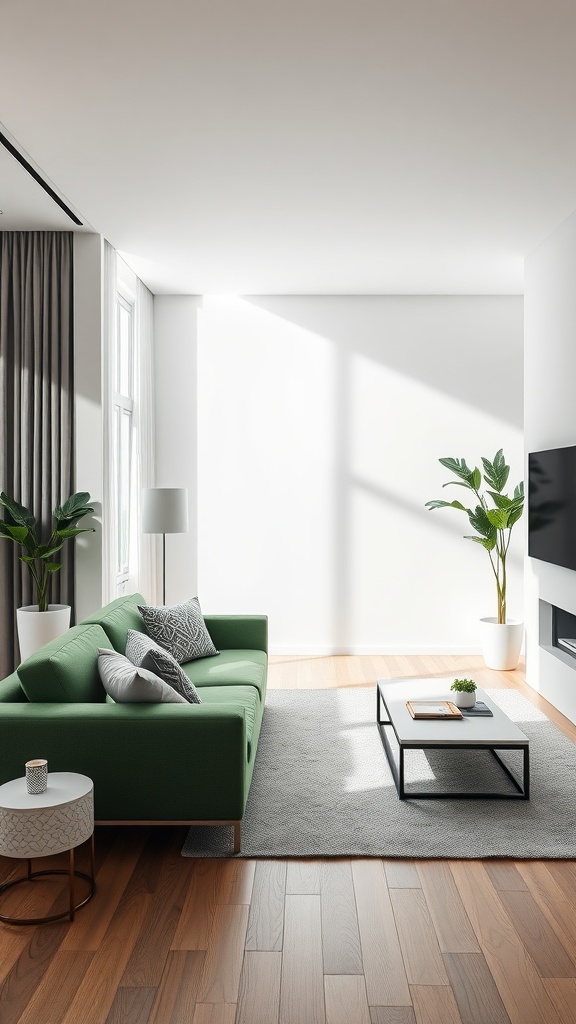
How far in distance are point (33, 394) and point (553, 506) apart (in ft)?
10.4

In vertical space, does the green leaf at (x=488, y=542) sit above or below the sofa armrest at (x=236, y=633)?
above

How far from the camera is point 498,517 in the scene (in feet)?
18.9

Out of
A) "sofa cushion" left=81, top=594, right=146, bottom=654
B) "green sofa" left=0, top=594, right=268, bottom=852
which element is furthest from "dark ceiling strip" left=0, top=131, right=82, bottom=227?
"green sofa" left=0, top=594, right=268, bottom=852

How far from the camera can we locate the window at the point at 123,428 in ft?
18.1

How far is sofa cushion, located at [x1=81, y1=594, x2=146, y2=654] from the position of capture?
143 inches

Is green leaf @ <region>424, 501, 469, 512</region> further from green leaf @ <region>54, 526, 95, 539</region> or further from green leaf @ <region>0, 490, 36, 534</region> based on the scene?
green leaf @ <region>0, 490, 36, 534</region>

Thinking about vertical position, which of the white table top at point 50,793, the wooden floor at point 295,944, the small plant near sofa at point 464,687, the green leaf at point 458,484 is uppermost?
the green leaf at point 458,484

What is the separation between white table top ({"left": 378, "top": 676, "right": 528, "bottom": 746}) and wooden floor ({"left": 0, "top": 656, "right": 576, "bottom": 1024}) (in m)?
0.54

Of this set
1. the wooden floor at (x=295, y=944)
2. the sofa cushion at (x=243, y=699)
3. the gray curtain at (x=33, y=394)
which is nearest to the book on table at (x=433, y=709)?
the sofa cushion at (x=243, y=699)

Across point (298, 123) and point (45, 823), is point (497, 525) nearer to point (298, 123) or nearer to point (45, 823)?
point (298, 123)

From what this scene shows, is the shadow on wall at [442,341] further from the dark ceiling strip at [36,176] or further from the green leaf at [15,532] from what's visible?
Answer: the green leaf at [15,532]

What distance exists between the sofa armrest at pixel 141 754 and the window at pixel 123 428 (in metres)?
2.61

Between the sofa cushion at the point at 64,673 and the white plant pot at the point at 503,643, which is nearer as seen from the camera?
the sofa cushion at the point at 64,673

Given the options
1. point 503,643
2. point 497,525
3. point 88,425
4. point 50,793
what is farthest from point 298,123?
point 503,643
